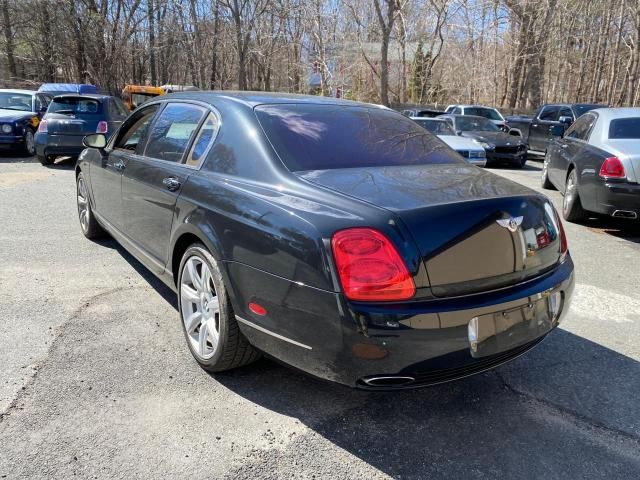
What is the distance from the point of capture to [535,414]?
2.68 m

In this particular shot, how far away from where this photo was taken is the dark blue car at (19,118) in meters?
12.2

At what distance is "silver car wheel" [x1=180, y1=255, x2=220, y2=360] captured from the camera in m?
2.89

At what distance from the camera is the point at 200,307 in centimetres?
302

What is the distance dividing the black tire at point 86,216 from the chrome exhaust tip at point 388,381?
4.02m

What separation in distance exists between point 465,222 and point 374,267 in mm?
474

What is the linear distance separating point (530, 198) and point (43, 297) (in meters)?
3.53

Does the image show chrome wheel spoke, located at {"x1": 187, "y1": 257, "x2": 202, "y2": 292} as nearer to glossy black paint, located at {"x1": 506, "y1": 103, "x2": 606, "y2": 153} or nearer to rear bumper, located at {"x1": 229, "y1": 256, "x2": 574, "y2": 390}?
rear bumper, located at {"x1": 229, "y1": 256, "x2": 574, "y2": 390}

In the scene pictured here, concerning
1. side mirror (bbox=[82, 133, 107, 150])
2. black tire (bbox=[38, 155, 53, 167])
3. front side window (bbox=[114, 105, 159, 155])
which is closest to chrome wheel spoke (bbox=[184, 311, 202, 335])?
front side window (bbox=[114, 105, 159, 155])

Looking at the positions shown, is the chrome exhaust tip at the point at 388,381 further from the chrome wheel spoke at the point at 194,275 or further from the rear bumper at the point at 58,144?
the rear bumper at the point at 58,144

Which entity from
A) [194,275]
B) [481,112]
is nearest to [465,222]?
[194,275]

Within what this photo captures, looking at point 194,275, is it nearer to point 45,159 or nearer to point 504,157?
point 45,159

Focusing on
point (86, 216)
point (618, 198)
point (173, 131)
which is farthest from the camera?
point (618, 198)

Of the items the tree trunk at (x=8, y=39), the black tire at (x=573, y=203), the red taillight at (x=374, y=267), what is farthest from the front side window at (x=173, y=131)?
the tree trunk at (x=8, y=39)

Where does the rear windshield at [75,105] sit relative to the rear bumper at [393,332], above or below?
Result: above
